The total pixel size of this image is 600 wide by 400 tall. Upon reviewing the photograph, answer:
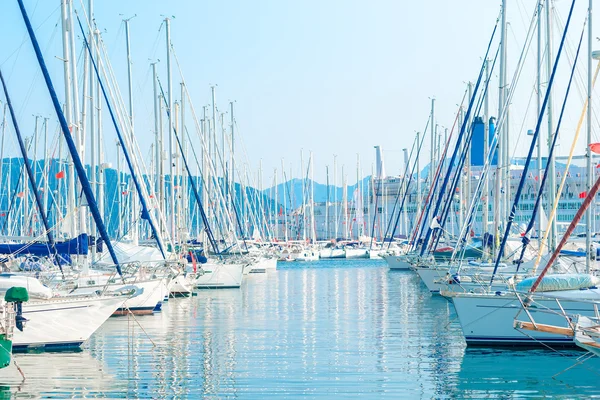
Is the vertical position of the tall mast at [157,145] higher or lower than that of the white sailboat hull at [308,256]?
higher

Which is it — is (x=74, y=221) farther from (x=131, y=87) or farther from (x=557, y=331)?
(x=557, y=331)

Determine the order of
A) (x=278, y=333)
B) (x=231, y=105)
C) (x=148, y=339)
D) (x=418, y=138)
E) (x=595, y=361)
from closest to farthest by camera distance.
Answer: (x=595, y=361)
(x=148, y=339)
(x=278, y=333)
(x=231, y=105)
(x=418, y=138)

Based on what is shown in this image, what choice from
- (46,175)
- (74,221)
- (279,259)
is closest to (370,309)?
(74,221)

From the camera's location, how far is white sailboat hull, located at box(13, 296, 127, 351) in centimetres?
2058

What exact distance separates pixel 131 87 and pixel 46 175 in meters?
18.7

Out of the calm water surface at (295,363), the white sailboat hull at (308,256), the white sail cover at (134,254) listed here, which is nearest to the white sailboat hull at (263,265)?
the white sailboat hull at (308,256)

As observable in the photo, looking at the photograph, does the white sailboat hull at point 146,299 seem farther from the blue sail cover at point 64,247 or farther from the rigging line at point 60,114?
the rigging line at point 60,114

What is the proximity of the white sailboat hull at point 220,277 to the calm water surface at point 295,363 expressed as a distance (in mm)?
12564

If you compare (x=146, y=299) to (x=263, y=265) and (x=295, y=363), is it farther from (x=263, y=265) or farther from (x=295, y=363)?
(x=263, y=265)

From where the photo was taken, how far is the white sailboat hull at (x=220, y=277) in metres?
43.8

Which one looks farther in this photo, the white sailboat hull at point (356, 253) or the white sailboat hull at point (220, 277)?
the white sailboat hull at point (356, 253)

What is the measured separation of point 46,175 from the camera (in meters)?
55.6

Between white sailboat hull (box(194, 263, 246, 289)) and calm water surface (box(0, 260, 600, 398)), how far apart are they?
1256 centimetres

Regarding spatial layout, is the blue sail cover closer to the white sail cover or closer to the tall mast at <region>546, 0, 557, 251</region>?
the white sail cover
